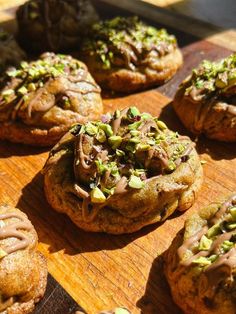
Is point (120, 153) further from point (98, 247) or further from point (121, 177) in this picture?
point (98, 247)

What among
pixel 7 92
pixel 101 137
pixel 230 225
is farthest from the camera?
pixel 7 92

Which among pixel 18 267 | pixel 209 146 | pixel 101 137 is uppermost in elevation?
pixel 101 137

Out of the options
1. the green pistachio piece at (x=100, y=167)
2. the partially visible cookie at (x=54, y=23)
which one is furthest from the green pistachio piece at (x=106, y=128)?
the partially visible cookie at (x=54, y=23)

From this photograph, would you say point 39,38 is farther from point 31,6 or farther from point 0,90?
point 0,90

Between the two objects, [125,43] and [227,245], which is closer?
[227,245]

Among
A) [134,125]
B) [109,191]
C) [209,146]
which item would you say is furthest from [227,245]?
[209,146]

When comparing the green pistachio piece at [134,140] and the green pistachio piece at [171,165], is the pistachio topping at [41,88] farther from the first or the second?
the green pistachio piece at [171,165]
